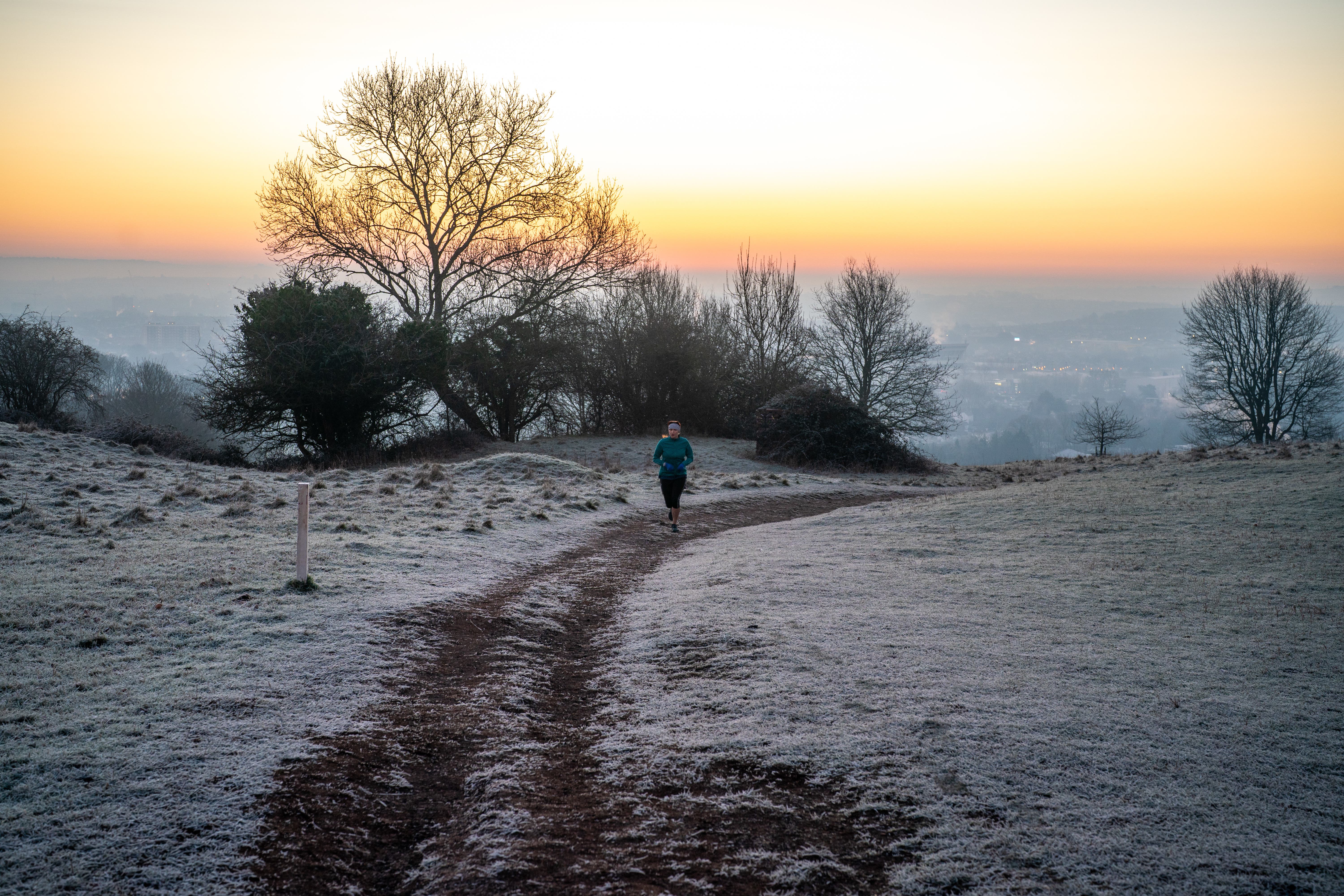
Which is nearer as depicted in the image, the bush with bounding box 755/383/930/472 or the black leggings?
the black leggings

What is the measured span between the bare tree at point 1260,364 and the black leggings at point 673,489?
4012 cm

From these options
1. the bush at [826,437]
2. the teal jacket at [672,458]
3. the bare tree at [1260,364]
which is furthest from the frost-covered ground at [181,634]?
the bare tree at [1260,364]

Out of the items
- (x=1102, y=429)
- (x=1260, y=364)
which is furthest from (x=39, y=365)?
(x=1260, y=364)

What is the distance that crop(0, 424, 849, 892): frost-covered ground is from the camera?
3.72 metres

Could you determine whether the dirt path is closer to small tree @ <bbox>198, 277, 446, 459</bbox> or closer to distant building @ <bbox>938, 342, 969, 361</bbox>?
small tree @ <bbox>198, 277, 446, 459</bbox>

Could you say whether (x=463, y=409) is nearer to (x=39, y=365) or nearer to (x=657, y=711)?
(x=39, y=365)

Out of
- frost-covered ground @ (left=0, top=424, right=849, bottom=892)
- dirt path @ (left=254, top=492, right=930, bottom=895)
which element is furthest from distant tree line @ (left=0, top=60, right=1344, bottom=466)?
dirt path @ (left=254, top=492, right=930, bottom=895)

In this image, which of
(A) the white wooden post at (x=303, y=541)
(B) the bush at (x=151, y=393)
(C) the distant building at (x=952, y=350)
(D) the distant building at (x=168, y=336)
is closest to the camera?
(A) the white wooden post at (x=303, y=541)

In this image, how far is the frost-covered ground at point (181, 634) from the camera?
12.2 feet

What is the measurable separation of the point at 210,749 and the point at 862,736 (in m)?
3.96

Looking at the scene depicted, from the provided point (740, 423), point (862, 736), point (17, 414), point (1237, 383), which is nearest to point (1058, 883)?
point (862, 736)

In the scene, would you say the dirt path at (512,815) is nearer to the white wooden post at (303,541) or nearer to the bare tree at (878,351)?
the white wooden post at (303,541)

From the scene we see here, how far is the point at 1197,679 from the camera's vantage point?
5703 mm

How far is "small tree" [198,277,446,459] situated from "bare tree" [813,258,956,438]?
22.3m
